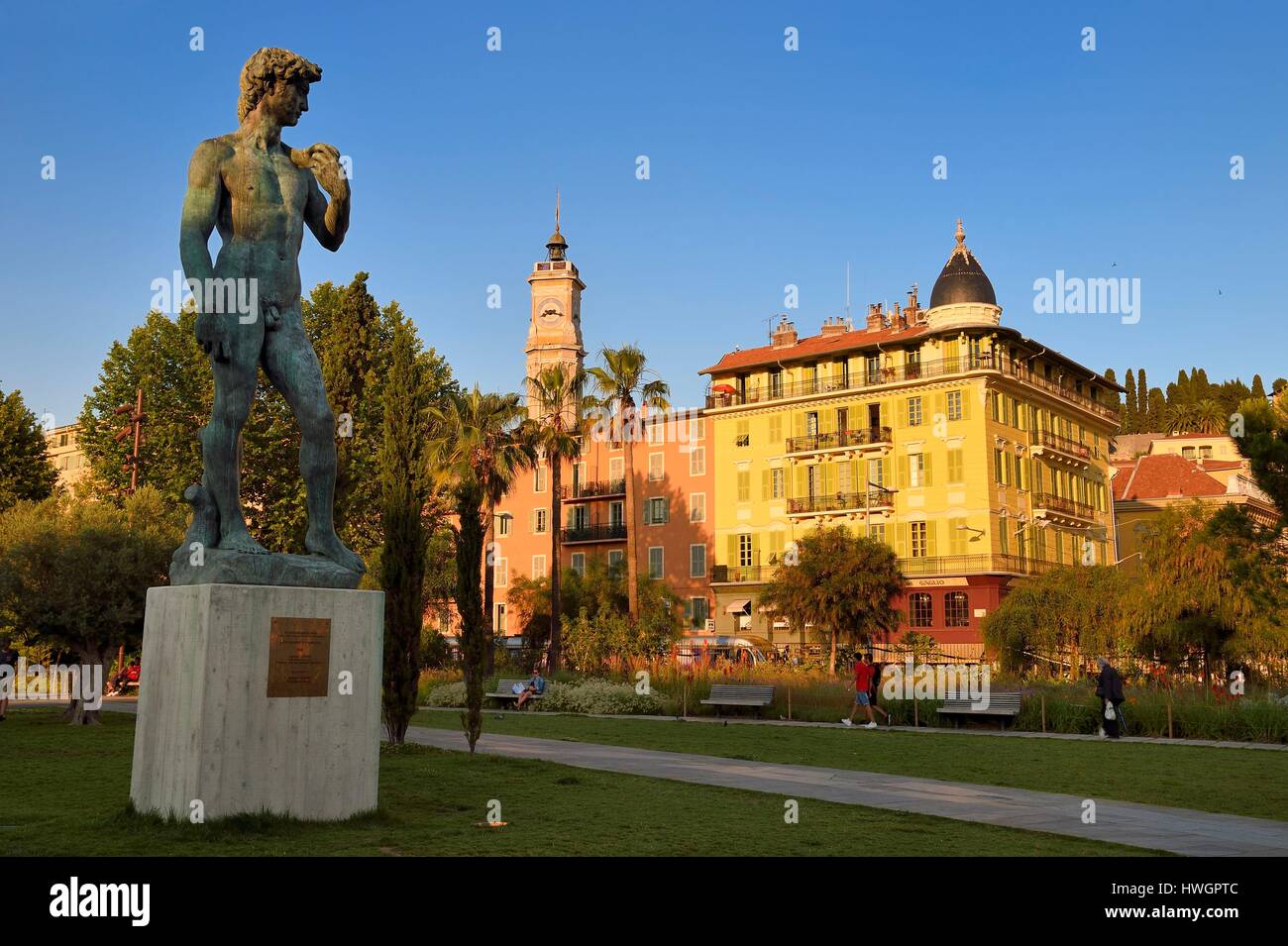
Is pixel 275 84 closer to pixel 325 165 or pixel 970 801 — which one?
pixel 325 165

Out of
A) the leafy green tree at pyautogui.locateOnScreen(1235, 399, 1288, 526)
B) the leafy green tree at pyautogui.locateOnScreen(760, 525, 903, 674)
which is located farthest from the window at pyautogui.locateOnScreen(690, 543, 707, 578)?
the leafy green tree at pyautogui.locateOnScreen(1235, 399, 1288, 526)

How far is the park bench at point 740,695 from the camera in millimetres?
25961

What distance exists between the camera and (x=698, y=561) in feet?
193

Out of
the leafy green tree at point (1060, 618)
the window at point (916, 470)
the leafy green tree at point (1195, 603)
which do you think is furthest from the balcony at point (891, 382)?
the leafy green tree at point (1195, 603)

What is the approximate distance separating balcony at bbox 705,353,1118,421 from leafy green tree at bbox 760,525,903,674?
13624mm

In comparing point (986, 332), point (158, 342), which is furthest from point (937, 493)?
point (158, 342)

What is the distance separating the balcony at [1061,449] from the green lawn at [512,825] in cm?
4597

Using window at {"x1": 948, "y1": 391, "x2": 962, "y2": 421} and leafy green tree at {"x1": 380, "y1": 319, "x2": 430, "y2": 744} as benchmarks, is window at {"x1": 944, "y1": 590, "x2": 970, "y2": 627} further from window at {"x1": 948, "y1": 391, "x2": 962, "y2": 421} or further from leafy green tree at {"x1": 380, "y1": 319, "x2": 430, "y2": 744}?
leafy green tree at {"x1": 380, "y1": 319, "x2": 430, "y2": 744}

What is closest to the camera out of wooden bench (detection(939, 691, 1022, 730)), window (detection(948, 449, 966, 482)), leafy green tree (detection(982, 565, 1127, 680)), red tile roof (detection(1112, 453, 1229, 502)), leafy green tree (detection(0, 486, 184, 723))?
leafy green tree (detection(0, 486, 184, 723))

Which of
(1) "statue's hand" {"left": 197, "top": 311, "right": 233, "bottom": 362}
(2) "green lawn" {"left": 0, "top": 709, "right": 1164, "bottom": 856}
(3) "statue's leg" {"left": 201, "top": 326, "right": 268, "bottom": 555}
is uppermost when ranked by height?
(1) "statue's hand" {"left": 197, "top": 311, "right": 233, "bottom": 362}

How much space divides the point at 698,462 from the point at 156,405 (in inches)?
1064

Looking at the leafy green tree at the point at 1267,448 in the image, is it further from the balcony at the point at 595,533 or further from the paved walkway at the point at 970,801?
the balcony at the point at 595,533

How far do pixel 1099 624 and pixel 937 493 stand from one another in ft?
54.3

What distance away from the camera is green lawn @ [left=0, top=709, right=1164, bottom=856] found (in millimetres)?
7211
